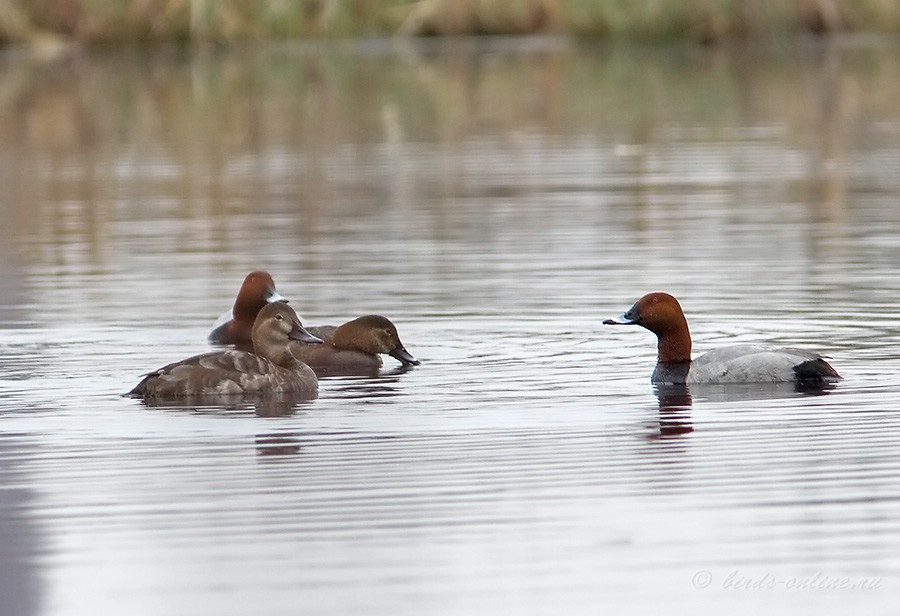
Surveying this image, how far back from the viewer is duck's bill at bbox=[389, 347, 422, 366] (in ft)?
30.7

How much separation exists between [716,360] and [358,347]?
1.75 m

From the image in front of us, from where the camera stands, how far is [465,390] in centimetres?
866

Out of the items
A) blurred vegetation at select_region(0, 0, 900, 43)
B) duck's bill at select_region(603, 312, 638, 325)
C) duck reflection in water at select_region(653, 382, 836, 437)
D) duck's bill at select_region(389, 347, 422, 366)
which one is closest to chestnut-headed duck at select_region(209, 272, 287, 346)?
duck's bill at select_region(389, 347, 422, 366)

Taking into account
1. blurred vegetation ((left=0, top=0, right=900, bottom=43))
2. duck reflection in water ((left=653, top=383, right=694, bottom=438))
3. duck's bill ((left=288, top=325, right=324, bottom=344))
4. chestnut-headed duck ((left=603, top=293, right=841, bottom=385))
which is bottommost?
duck reflection in water ((left=653, top=383, right=694, bottom=438))

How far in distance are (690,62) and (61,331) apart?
28.0 m

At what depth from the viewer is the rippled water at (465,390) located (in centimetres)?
577

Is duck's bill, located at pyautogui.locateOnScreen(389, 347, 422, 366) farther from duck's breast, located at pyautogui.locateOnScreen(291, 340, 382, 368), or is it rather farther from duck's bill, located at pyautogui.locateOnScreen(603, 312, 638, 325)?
duck's bill, located at pyautogui.locateOnScreen(603, 312, 638, 325)

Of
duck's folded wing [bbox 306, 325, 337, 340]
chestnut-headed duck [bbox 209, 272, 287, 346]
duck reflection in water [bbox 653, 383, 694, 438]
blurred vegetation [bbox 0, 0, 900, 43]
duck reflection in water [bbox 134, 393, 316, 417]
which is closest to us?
duck reflection in water [bbox 653, 383, 694, 438]

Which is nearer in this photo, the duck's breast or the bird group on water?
the bird group on water

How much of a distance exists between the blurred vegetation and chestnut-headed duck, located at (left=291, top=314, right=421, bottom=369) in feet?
94.5

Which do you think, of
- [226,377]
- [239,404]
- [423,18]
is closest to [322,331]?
[226,377]

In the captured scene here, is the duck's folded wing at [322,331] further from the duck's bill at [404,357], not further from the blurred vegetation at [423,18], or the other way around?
the blurred vegetation at [423,18]

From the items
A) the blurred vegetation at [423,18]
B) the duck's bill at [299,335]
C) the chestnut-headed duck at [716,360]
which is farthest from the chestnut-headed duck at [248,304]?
the blurred vegetation at [423,18]

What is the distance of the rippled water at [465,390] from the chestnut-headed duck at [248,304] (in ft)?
0.41
